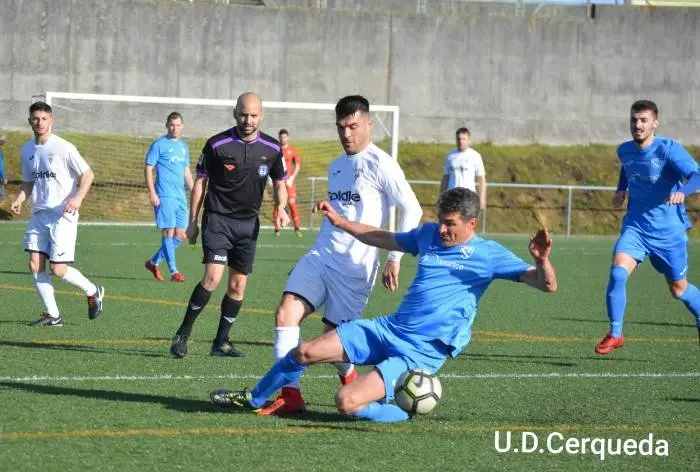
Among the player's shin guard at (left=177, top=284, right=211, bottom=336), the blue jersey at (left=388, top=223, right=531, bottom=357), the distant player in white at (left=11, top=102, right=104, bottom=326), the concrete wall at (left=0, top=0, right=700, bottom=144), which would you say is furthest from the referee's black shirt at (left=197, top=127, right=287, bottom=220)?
the concrete wall at (left=0, top=0, right=700, bottom=144)

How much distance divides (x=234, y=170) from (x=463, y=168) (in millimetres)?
9720

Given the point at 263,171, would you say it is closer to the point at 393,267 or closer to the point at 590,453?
the point at 393,267

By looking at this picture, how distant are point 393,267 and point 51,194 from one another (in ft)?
14.6

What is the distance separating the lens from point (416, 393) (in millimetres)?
6480

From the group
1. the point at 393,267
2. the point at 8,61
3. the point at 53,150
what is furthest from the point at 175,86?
the point at 393,267

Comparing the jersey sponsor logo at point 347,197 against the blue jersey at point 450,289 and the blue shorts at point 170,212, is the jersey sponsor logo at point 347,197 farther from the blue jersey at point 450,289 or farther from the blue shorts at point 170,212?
the blue shorts at point 170,212

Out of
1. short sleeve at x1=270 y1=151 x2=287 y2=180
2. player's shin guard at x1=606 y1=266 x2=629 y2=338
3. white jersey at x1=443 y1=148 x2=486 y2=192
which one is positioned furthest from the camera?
white jersey at x1=443 y1=148 x2=486 y2=192

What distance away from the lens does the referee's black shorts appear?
9.00 meters

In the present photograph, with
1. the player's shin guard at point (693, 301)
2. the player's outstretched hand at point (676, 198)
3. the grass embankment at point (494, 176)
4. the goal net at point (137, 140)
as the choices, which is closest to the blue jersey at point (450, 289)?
the player's outstretched hand at point (676, 198)

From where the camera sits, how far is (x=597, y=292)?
1567 centimetres

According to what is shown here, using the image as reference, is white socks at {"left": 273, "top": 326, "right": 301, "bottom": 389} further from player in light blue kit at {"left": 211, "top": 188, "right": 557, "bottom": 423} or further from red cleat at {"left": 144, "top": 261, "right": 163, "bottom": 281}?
red cleat at {"left": 144, "top": 261, "right": 163, "bottom": 281}

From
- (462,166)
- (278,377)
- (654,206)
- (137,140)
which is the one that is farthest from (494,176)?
(278,377)

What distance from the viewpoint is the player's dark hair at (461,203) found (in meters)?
6.61

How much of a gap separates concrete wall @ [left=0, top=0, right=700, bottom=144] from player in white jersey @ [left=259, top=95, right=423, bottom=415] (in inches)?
843
